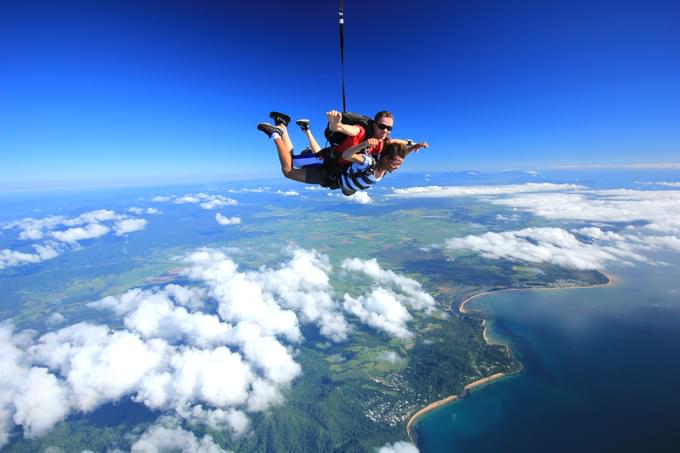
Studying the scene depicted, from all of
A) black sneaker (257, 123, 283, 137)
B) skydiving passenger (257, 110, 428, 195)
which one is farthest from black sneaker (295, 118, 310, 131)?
black sneaker (257, 123, 283, 137)

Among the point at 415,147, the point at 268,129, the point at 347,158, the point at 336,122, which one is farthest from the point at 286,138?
the point at 415,147

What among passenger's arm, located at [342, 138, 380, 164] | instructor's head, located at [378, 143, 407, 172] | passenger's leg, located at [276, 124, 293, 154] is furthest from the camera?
passenger's leg, located at [276, 124, 293, 154]

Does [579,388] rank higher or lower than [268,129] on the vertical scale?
lower

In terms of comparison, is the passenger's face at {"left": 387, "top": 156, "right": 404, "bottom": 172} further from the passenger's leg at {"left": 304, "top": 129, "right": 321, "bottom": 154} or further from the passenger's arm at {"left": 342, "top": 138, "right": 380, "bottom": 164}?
the passenger's leg at {"left": 304, "top": 129, "right": 321, "bottom": 154}

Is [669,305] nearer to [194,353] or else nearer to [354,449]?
[354,449]

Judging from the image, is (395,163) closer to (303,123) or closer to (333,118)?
(333,118)

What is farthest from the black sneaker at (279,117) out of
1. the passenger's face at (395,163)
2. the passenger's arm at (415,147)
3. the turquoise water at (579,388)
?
the turquoise water at (579,388)

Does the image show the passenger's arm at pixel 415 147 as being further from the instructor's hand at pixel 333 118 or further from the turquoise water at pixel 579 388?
the turquoise water at pixel 579 388
